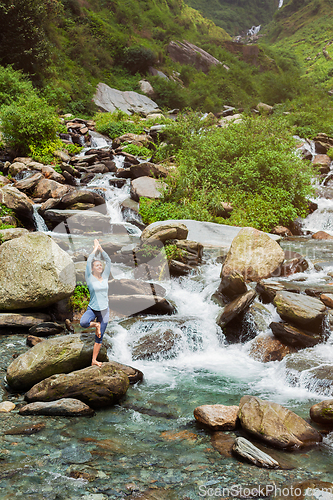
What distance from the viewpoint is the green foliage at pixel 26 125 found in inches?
638

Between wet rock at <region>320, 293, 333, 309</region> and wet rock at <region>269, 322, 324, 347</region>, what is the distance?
39.0 inches

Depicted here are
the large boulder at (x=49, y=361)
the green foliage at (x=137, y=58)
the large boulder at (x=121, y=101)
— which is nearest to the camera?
the large boulder at (x=49, y=361)

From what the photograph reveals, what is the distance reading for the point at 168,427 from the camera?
4508 millimetres

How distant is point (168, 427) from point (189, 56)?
49972 mm

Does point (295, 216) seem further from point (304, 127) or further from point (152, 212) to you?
point (304, 127)

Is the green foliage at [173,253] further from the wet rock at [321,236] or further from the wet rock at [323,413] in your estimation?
the wet rock at [321,236]

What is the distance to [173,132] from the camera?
715 inches

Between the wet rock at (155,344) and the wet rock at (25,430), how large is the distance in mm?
2847

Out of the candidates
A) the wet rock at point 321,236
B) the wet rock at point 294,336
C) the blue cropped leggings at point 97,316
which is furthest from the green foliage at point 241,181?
the blue cropped leggings at point 97,316

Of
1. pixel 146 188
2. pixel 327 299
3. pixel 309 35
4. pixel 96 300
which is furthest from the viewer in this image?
pixel 309 35

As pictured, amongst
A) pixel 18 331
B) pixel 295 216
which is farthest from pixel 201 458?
pixel 295 216

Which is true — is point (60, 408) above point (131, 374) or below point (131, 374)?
above

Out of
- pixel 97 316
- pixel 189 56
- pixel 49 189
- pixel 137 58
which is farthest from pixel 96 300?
pixel 189 56

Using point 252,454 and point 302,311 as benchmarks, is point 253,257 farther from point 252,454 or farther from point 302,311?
point 252,454
